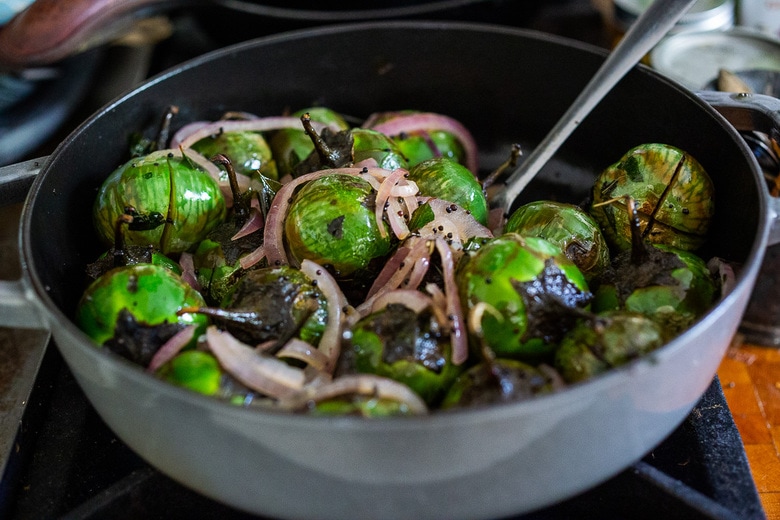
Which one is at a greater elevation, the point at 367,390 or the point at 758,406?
the point at 367,390

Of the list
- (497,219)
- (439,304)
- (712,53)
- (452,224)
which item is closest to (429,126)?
(497,219)

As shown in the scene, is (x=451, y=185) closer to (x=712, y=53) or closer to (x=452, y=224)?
(x=452, y=224)

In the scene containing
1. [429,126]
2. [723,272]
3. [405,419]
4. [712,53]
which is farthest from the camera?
[712,53]

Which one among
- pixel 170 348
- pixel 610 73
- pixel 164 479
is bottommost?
pixel 164 479

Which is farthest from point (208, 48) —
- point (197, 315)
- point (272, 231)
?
point (197, 315)

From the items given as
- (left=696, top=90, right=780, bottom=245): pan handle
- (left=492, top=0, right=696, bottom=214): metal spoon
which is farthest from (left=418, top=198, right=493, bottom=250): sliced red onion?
(left=696, top=90, right=780, bottom=245): pan handle

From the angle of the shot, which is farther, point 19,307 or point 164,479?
point 164,479

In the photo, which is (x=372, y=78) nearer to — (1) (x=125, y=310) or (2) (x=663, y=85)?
(2) (x=663, y=85)
